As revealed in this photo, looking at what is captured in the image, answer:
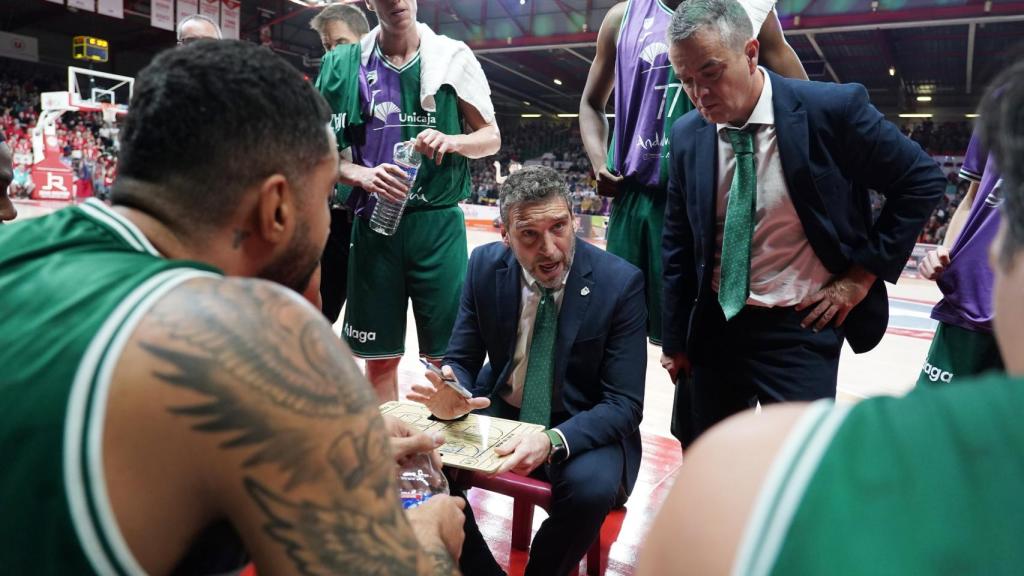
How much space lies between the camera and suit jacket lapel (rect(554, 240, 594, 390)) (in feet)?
8.07

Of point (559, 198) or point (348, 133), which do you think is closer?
point (559, 198)

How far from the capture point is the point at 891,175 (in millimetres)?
2139

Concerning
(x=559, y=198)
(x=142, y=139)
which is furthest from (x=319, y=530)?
(x=559, y=198)

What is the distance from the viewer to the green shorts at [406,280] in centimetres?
315

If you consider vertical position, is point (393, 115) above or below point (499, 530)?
above

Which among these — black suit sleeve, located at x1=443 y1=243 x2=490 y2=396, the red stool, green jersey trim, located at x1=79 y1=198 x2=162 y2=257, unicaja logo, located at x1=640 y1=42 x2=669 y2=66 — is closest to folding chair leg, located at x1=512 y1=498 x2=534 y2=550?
the red stool

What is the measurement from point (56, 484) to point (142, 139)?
1.69ft

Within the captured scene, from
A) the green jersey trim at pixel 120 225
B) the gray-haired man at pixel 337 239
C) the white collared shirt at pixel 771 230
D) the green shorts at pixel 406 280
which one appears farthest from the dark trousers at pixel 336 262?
the green jersey trim at pixel 120 225

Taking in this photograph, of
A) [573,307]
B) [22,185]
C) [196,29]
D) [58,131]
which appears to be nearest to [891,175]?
[573,307]

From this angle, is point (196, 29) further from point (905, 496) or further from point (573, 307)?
point (905, 496)

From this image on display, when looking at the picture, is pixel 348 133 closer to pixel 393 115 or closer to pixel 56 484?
pixel 393 115

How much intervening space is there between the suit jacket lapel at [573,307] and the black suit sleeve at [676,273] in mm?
285

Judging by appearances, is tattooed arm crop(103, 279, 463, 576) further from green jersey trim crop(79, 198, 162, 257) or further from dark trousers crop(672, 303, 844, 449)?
dark trousers crop(672, 303, 844, 449)

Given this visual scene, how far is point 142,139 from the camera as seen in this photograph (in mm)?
1092
